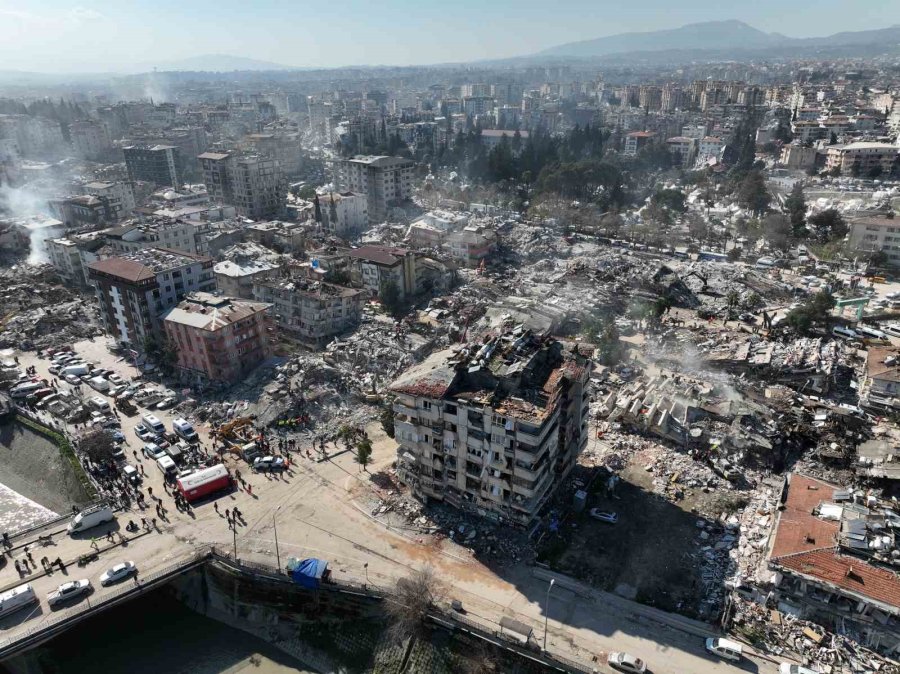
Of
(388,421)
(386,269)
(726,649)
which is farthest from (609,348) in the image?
(726,649)

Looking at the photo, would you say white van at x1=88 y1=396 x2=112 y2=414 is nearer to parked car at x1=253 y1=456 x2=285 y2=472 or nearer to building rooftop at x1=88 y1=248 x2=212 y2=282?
building rooftop at x1=88 y1=248 x2=212 y2=282

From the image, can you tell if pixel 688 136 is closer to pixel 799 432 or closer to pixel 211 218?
pixel 211 218

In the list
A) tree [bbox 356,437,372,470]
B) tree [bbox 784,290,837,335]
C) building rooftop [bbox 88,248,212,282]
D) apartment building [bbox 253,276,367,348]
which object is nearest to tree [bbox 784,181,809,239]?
tree [bbox 784,290,837,335]

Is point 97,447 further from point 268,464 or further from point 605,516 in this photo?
point 605,516

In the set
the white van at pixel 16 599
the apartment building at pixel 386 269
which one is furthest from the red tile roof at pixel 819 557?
the apartment building at pixel 386 269

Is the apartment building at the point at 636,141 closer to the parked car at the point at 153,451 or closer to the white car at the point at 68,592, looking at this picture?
the parked car at the point at 153,451
